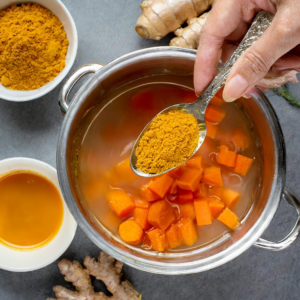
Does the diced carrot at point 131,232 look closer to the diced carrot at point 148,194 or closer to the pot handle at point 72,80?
the diced carrot at point 148,194

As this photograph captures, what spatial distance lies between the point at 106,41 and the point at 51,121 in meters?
0.46

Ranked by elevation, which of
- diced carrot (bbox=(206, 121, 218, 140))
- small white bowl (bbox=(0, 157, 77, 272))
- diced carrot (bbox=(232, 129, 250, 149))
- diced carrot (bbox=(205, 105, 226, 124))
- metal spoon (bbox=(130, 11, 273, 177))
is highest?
metal spoon (bbox=(130, 11, 273, 177))

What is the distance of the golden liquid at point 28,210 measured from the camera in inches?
52.5

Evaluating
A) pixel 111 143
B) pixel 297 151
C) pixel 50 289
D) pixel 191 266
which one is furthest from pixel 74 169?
pixel 297 151

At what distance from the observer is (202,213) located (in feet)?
3.88

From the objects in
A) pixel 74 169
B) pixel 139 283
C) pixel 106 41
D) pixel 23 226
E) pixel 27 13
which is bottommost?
pixel 139 283

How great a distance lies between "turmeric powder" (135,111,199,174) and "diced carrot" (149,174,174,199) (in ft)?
0.32

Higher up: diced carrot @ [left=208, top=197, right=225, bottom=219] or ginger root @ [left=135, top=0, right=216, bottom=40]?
ginger root @ [left=135, top=0, right=216, bottom=40]

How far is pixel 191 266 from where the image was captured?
1078 millimetres

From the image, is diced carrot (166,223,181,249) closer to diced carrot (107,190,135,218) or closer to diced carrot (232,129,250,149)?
diced carrot (107,190,135,218)

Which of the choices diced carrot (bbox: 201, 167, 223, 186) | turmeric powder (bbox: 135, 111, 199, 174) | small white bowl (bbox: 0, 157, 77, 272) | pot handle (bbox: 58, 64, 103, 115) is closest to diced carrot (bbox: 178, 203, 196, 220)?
diced carrot (bbox: 201, 167, 223, 186)

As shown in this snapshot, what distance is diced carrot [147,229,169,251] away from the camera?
1.19m

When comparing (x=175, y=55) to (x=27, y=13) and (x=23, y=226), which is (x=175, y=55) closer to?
(x=27, y=13)

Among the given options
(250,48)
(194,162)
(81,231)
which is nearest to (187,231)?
(194,162)
